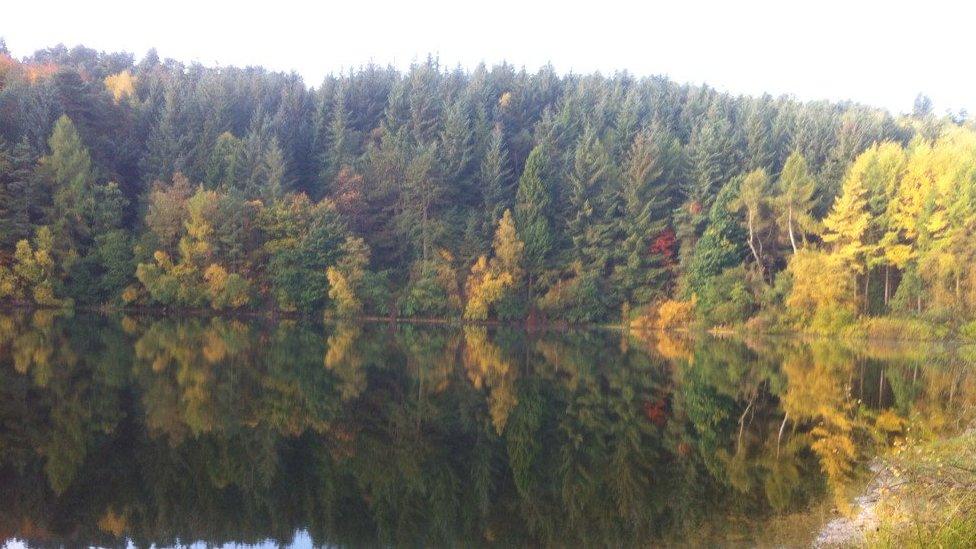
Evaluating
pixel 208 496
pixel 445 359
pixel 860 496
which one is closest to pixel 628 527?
pixel 860 496

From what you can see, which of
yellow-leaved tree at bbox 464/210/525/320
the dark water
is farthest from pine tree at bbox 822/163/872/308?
the dark water

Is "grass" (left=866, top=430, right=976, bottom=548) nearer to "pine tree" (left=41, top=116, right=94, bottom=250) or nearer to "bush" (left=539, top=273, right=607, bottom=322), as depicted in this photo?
"bush" (left=539, top=273, right=607, bottom=322)

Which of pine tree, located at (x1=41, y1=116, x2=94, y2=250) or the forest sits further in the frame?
pine tree, located at (x1=41, y1=116, x2=94, y2=250)

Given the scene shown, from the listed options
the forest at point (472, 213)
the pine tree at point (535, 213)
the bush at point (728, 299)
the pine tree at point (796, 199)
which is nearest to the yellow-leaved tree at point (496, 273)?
the forest at point (472, 213)

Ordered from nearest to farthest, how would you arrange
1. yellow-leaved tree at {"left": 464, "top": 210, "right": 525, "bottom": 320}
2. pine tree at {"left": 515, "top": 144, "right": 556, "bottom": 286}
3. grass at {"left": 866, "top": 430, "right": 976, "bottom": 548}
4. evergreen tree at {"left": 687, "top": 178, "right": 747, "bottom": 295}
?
1. grass at {"left": 866, "top": 430, "right": 976, "bottom": 548}
2. evergreen tree at {"left": 687, "top": 178, "right": 747, "bottom": 295}
3. yellow-leaved tree at {"left": 464, "top": 210, "right": 525, "bottom": 320}
4. pine tree at {"left": 515, "top": 144, "right": 556, "bottom": 286}

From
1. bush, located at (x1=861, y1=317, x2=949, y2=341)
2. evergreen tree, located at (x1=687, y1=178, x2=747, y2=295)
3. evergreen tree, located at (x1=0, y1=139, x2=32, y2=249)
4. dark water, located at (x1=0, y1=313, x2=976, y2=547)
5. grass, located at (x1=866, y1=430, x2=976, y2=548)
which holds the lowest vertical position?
bush, located at (x1=861, y1=317, x2=949, y2=341)

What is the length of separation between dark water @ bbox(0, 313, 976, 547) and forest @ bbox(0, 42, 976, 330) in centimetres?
2268

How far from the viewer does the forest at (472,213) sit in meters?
52.2

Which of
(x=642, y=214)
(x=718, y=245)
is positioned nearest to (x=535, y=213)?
Answer: (x=642, y=214)

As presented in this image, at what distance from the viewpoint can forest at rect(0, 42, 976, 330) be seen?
5216 centimetres

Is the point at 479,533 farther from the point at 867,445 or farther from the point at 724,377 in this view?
the point at 724,377

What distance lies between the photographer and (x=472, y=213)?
64.1 m

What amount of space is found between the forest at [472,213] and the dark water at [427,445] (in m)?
22.7

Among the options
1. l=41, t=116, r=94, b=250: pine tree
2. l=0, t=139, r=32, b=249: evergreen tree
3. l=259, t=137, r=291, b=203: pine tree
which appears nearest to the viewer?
l=0, t=139, r=32, b=249: evergreen tree
